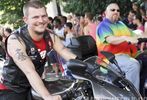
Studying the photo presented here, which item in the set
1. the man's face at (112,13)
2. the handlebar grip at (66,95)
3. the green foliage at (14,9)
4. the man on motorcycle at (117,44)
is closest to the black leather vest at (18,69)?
the handlebar grip at (66,95)

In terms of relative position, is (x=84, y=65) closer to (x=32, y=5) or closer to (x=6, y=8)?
(x=32, y=5)

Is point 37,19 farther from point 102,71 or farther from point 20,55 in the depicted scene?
point 102,71

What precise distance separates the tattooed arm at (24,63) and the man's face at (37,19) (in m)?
0.18

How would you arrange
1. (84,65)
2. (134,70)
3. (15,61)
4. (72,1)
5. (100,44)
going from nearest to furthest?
(84,65) < (15,61) < (134,70) < (100,44) < (72,1)

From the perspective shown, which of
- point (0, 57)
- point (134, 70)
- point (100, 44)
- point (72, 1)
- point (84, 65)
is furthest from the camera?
point (72, 1)

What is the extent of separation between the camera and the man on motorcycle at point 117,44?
5324mm

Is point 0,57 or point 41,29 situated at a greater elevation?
point 41,29

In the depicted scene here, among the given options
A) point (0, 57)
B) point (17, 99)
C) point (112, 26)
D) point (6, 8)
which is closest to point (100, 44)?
point (112, 26)

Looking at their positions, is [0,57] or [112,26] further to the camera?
[0,57]

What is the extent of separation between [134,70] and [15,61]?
2112mm

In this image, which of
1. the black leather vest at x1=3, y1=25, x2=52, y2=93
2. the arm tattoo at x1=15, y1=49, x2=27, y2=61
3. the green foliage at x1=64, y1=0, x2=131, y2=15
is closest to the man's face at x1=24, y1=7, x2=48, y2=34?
the black leather vest at x1=3, y1=25, x2=52, y2=93

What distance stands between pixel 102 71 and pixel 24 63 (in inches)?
29.8

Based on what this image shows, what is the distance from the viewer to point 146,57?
5.40 m

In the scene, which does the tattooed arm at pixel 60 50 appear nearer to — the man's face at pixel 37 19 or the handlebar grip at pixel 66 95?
the man's face at pixel 37 19
